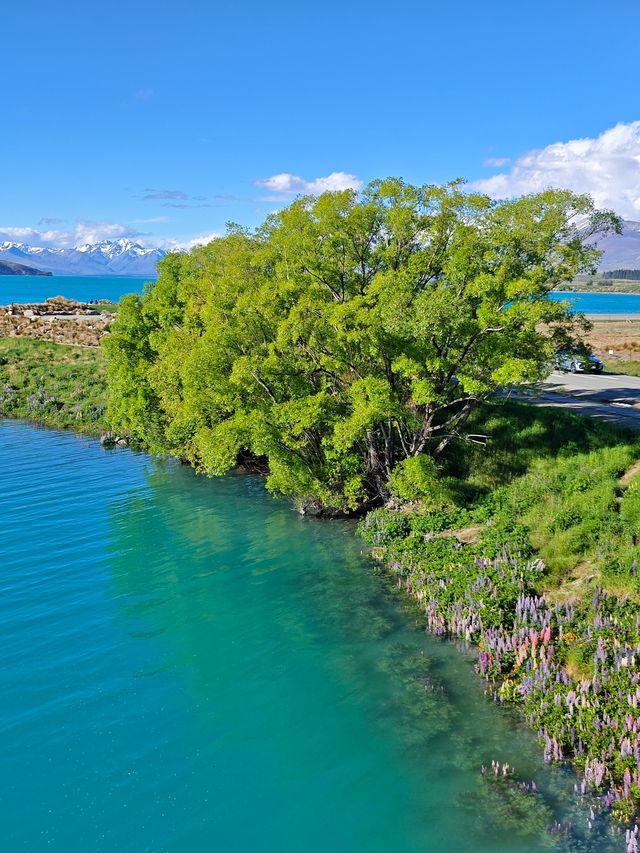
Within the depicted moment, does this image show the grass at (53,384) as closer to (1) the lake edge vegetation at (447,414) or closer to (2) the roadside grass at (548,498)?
Result: (1) the lake edge vegetation at (447,414)

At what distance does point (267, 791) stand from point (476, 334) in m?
20.5

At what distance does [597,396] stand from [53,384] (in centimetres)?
6007

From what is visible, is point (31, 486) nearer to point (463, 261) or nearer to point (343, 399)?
point (343, 399)

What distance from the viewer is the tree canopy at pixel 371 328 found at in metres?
26.8

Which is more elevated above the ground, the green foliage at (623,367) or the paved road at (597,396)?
the green foliage at (623,367)

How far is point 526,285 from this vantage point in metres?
25.6

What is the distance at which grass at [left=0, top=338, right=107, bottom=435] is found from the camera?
2493 inches

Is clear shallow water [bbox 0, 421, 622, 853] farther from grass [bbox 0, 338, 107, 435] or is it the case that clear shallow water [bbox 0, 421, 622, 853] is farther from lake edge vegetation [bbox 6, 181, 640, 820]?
grass [bbox 0, 338, 107, 435]

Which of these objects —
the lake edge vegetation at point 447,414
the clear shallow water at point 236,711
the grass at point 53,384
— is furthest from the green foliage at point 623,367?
the grass at point 53,384

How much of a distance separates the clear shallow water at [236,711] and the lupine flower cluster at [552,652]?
2.79 ft

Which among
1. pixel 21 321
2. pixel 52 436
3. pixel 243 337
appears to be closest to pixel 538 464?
pixel 243 337

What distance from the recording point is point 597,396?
43281mm

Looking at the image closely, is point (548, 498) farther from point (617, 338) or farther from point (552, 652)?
point (617, 338)

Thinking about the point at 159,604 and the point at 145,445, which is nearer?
the point at 159,604
